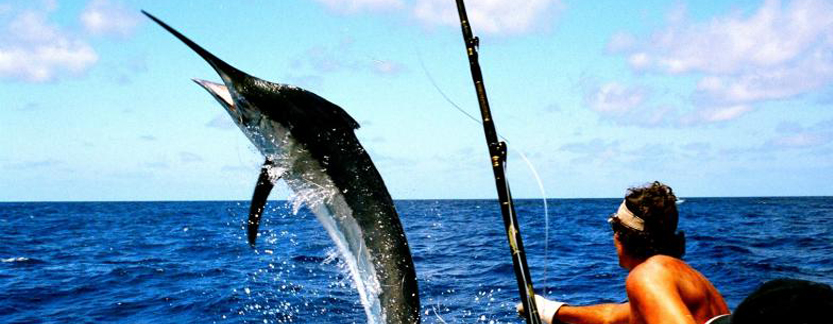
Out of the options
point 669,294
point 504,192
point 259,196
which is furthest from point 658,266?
point 259,196

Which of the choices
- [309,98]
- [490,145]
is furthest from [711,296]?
[309,98]

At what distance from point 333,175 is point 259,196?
0.45 m

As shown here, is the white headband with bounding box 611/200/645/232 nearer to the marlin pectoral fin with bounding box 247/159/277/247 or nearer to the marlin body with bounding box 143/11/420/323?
the marlin body with bounding box 143/11/420/323

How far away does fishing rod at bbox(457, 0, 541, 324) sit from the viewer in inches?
133

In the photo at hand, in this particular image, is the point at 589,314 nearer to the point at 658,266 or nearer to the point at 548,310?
the point at 548,310

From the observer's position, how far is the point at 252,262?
15.5 m

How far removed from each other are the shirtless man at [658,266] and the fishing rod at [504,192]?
53 centimetres

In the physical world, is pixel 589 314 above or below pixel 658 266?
below

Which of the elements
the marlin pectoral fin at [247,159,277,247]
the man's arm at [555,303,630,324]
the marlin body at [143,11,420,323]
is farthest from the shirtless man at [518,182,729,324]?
the marlin pectoral fin at [247,159,277,247]

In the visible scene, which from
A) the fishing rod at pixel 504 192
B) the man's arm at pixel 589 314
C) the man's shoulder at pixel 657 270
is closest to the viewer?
the man's shoulder at pixel 657 270

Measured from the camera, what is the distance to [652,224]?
3.55 metres

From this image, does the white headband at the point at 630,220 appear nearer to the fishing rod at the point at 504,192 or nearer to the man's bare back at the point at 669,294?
the man's bare back at the point at 669,294

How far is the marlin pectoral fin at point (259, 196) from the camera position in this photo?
3.26 metres

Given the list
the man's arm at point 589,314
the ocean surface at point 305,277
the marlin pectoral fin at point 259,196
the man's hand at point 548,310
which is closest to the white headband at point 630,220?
the man's arm at point 589,314
